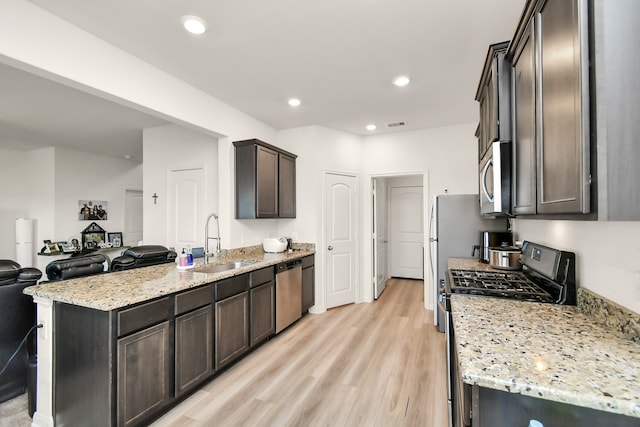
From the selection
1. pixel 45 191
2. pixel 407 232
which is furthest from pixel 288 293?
pixel 45 191

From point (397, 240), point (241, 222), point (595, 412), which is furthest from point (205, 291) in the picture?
point (397, 240)

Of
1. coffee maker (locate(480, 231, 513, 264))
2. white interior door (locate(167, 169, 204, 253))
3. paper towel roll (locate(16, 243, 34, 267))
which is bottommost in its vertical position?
paper towel roll (locate(16, 243, 34, 267))

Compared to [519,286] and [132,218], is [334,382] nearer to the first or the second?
[519,286]

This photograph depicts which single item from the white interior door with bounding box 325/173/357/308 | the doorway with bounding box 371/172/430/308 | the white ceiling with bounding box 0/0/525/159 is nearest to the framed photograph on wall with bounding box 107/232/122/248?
the white ceiling with bounding box 0/0/525/159

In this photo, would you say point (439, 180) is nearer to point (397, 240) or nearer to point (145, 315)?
point (397, 240)

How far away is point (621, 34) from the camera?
764 mm

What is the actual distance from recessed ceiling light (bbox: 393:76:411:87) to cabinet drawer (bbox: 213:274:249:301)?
2.45m

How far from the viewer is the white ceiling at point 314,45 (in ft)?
6.17

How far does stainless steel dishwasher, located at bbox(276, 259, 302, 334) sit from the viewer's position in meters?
3.33

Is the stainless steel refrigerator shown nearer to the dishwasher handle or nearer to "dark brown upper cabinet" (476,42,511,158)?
the dishwasher handle

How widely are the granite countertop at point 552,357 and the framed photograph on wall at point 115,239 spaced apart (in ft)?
22.4

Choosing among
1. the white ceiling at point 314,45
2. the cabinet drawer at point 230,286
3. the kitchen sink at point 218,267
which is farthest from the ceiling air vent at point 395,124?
the cabinet drawer at point 230,286

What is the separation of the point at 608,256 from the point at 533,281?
775mm

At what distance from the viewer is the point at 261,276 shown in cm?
304
